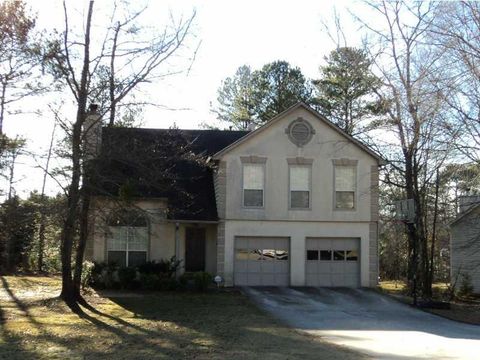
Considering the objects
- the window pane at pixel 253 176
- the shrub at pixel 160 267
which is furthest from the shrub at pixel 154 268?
the window pane at pixel 253 176

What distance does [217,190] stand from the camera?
26.4 meters

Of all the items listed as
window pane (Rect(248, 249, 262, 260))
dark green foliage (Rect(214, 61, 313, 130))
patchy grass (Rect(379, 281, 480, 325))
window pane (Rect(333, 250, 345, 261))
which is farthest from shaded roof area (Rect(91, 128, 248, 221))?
dark green foliage (Rect(214, 61, 313, 130))

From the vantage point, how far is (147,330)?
13852 millimetres

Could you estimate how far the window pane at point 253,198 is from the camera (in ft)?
85.6

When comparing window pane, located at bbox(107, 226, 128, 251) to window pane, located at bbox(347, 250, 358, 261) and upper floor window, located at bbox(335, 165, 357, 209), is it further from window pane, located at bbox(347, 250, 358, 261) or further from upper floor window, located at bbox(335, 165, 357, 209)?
window pane, located at bbox(347, 250, 358, 261)

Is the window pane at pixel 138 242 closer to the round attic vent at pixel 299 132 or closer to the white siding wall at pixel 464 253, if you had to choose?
the round attic vent at pixel 299 132

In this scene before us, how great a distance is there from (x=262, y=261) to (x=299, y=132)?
5.78 m

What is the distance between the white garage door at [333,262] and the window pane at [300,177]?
228 cm

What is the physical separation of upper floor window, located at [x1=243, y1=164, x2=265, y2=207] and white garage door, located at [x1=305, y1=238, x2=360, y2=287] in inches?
112

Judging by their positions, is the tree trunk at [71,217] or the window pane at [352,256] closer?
the tree trunk at [71,217]

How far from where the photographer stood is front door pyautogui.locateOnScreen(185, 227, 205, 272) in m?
26.8

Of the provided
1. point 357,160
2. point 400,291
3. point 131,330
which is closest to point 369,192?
point 357,160

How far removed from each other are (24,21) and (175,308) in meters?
9.80

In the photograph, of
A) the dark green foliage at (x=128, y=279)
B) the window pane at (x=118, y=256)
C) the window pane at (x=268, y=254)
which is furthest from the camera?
the window pane at (x=268, y=254)
